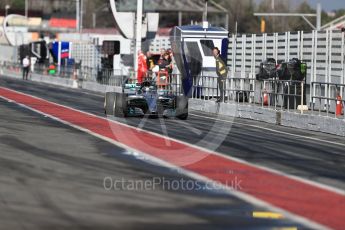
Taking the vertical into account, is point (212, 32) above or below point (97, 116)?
above

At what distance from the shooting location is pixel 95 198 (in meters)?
9.93

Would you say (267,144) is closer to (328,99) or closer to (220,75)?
(328,99)

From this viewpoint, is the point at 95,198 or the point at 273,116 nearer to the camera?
the point at 95,198

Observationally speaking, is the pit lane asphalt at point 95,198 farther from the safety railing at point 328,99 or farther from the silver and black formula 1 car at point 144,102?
the safety railing at point 328,99

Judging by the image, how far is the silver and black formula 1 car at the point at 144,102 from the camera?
23484mm

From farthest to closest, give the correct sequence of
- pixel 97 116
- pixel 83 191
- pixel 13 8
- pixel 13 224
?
1. pixel 13 8
2. pixel 97 116
3. pixel 83 191
4. pixel 13 224

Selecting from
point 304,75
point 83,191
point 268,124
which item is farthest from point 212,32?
point 83,191

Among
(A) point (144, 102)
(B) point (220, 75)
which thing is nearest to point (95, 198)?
(A) point (144, 102)

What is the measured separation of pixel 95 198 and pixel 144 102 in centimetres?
1368

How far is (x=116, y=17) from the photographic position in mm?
48094

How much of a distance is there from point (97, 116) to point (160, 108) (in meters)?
1.88

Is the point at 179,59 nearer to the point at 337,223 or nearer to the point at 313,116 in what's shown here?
the point at 313,116

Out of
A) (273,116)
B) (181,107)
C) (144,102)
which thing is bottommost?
(273,116)

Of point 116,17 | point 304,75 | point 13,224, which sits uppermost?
point 116,17
